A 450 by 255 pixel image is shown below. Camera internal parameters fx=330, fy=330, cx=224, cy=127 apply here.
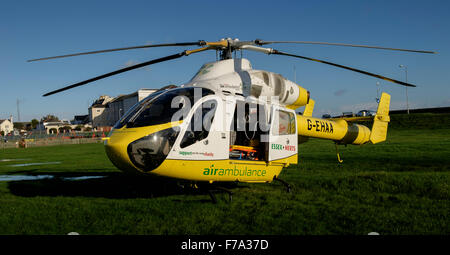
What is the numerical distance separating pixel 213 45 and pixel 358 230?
19.8ft

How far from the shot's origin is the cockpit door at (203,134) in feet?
25.4

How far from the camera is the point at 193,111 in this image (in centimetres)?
788

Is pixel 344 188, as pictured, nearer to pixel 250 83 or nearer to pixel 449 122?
pixel 250 83

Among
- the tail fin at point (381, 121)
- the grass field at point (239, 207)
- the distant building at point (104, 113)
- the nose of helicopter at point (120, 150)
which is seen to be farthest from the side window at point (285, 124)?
the distant building at point (104, 113)

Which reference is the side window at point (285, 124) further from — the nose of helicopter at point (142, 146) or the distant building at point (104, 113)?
the distant building at point (104, 113)

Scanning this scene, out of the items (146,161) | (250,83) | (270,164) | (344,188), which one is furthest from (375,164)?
(146,161)

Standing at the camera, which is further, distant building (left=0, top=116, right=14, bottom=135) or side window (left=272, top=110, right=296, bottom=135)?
distant building (left=0, top=116, right=14, bottom=135)

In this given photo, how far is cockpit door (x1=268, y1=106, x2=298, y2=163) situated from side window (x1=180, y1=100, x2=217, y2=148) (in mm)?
2355

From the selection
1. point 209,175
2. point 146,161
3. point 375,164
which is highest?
point 146,161

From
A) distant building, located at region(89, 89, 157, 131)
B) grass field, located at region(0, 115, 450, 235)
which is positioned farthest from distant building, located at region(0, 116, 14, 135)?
grass field, located at region(0, 115, 450, 235)

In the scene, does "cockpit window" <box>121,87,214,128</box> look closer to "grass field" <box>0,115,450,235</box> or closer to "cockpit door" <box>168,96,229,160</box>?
"cockpit door" <box>168,96,229,160</box>

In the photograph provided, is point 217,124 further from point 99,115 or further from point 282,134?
point 99,115

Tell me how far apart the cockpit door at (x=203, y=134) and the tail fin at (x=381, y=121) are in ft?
29.4

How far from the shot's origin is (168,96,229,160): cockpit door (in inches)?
305
